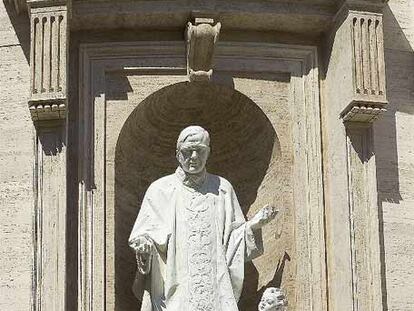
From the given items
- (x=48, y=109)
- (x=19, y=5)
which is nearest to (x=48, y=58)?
(x=48, y=109)

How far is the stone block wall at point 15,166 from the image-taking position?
13266 mm

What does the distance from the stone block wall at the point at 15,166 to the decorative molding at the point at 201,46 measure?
4.38 feet

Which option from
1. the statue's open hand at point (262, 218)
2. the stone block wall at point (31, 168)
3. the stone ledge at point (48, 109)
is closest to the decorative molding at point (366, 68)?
the stone block wall at point (31, 168)

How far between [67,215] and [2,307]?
882mm

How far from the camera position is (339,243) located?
44.3 ft

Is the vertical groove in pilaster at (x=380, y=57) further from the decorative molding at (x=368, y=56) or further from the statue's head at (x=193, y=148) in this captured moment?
the statue's head at (x=193, y=148)

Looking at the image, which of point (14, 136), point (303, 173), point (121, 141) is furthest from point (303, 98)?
point (14, 136)

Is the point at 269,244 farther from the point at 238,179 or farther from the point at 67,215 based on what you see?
the point at 67,215

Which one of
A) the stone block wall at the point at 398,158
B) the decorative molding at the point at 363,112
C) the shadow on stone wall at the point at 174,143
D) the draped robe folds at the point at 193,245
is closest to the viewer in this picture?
the draped robe folds at the point at 193,245

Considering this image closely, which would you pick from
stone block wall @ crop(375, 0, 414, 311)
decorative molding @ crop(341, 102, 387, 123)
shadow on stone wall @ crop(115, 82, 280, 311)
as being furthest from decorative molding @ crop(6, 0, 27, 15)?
stone block wall @ crop(375, 0, 414, 311)

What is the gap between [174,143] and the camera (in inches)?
565

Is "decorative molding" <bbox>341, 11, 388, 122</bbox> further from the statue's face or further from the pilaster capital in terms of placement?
the statue's face

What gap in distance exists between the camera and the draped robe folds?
42.4ft

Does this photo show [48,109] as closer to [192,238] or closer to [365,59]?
[192,238]
